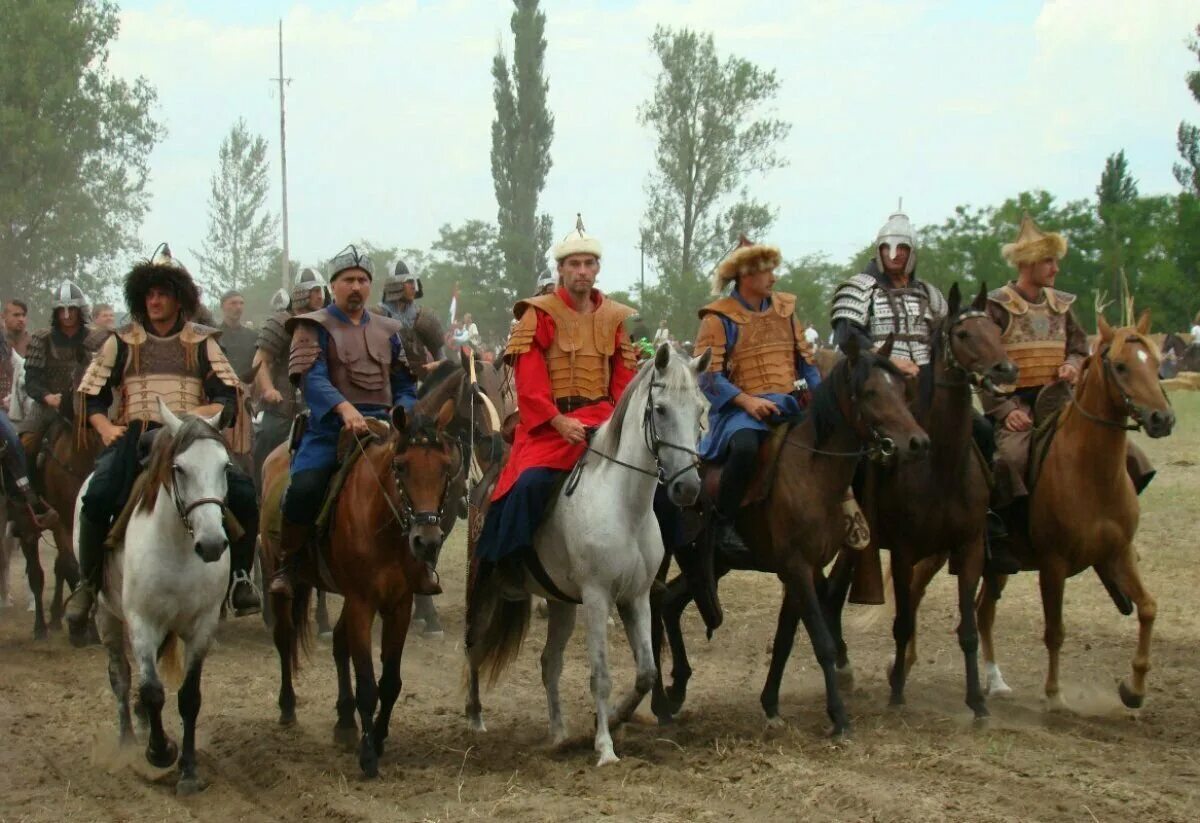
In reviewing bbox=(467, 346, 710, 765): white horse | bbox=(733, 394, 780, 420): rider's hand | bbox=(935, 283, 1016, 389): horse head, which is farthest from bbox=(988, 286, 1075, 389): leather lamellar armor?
bbox=(467, 346, 710, 765): white horse

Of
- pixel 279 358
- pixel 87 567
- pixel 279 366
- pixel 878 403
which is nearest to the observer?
pixel 878 403

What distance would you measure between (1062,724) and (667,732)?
2.51 meters

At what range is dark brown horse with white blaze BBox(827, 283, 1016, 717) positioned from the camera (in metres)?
8.97

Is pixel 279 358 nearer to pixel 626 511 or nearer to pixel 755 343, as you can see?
pixel 755 343

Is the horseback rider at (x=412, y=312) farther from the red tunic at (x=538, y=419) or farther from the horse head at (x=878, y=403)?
the horse head at (x=878, y=403)

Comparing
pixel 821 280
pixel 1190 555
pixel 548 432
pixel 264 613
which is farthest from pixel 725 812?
pixel 821 280

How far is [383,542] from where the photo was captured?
8195 mm

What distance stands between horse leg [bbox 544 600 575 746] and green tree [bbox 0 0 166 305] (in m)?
43.9

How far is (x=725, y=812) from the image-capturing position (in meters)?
6.80

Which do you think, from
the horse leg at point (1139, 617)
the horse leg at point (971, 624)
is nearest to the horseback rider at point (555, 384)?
the horse leg at point (971, 624)

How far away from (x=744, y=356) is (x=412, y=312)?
4766 millimetres

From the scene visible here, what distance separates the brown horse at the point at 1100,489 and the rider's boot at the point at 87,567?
6183 millimetres

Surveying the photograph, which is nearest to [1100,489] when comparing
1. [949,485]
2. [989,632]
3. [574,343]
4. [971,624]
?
[949,485]

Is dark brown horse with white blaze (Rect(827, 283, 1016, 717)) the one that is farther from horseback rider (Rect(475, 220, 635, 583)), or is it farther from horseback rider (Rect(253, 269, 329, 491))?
horseback rider (Rect(253, 269, 329, 491))
